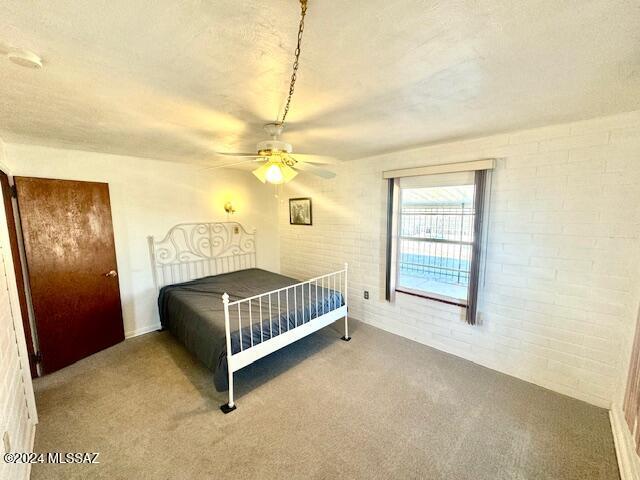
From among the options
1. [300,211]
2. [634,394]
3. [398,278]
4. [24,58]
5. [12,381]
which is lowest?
[634,394]

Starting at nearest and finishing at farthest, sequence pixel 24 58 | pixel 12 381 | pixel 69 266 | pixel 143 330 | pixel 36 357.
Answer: pixel 24 58 < pixel 12 381 < pixel 36 357 < pixel 69 266 < pixel 143 330

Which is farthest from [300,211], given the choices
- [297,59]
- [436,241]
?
[297,59]

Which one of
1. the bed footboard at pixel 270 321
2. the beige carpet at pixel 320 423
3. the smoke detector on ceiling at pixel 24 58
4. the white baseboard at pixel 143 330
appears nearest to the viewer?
the smoke detector on ceiling at pixel 24 58

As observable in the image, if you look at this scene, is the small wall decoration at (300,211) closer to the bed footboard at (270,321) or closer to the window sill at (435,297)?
the bed footboard at (270,321)

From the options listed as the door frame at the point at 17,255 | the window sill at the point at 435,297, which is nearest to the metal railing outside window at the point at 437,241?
the window sill at the point at 435,297

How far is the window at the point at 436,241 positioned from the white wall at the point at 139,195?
277 centimetres

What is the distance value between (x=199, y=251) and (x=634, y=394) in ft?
15.0

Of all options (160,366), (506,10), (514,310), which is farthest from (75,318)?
(514,310)

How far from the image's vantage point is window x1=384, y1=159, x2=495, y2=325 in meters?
2.58

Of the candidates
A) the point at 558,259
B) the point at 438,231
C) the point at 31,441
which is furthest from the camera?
the point at 438,231

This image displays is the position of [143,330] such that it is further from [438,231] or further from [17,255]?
[438,231]

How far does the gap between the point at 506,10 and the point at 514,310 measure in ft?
8.02

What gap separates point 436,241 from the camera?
2.97 metres

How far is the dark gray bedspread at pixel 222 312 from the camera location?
2.23 meters
